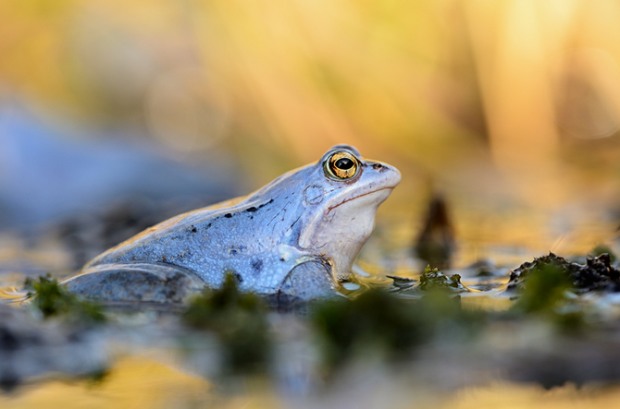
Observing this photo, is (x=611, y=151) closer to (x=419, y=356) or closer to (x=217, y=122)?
(x=217, y=122)

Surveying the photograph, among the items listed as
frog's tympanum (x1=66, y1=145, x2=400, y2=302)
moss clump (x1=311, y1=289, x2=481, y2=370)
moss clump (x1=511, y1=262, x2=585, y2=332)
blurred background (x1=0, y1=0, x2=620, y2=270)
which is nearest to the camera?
moss clump (x1=311, y1=289, x2=481, y2=370)

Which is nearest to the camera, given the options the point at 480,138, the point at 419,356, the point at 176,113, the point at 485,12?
the point at 419,356

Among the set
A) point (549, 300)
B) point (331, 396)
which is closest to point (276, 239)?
point (549, 300)

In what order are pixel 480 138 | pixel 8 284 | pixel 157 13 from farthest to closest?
pixel 157 13 → pixel 480 138 → pixel 8 284

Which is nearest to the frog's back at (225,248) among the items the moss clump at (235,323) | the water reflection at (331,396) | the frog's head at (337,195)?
the frog's head at (337,195)

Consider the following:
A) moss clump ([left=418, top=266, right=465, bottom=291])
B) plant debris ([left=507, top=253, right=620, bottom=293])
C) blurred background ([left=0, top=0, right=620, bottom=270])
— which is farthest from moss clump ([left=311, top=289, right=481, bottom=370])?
blurred background ([left=0, top=0, right=620, bottom=270])

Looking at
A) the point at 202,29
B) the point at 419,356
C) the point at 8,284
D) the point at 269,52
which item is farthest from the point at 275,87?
the point at 419,356

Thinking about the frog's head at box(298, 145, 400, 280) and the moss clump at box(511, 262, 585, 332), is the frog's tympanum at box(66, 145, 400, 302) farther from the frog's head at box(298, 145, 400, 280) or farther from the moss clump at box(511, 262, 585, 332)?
the moss clump at box(511, 262, 585, 332)
